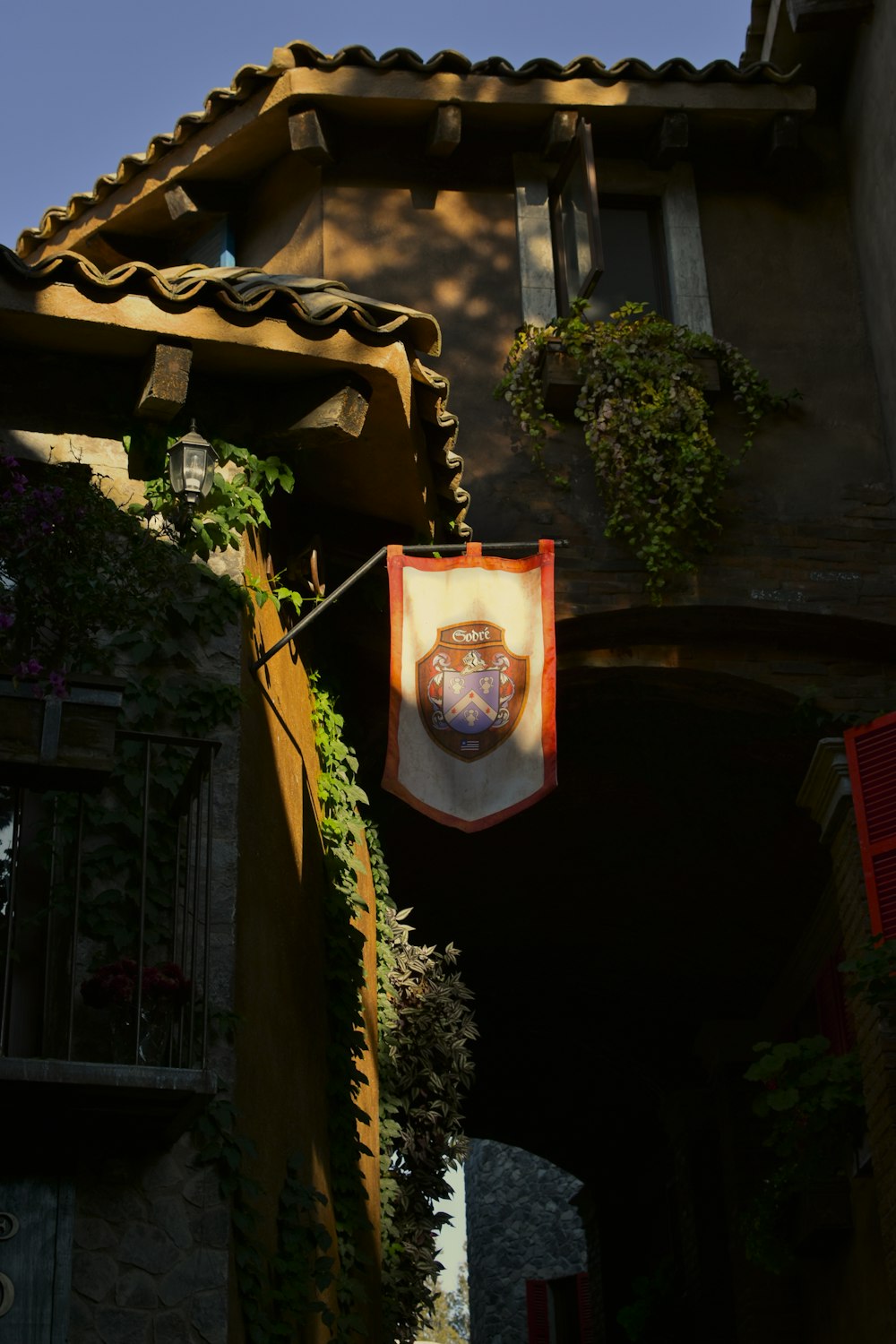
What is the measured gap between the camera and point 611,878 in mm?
14945

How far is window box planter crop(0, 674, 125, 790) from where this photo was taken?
5.65 metres

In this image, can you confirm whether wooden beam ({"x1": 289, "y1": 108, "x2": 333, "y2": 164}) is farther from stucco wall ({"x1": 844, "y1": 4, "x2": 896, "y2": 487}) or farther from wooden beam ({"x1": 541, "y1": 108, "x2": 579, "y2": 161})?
stucco wall ({"x1": 844, "y1": 4, "x2": 896, "y2": 487})

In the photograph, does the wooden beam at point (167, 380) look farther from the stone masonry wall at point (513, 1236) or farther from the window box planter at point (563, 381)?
the stone masonry wall at point (513, 1236)

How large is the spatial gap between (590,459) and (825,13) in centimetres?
369

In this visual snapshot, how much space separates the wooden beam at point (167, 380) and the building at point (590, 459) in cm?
46

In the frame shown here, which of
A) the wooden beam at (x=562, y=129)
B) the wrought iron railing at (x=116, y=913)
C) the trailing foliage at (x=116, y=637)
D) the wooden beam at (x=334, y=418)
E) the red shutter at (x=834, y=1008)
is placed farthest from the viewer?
the red shutter at (x=834, y=1008)

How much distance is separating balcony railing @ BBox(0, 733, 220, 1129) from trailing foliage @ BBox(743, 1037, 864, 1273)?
4.13 metres

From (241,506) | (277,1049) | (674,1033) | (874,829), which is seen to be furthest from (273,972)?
(674,1033)

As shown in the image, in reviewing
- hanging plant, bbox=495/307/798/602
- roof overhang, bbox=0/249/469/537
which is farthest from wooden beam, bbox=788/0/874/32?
roof overhang, bbox=0/249/469/537

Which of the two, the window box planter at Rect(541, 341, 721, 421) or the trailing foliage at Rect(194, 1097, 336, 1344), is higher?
the window box planter at Rect(541, 341, 721, 421)

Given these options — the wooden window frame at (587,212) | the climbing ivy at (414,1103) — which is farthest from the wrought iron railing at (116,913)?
the wooden window frame at (587,212)

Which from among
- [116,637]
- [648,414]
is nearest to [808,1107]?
[648,414]

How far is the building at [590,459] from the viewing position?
9859 mm

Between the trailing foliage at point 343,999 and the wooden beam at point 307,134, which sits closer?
the trailing foliage at point 343,999
